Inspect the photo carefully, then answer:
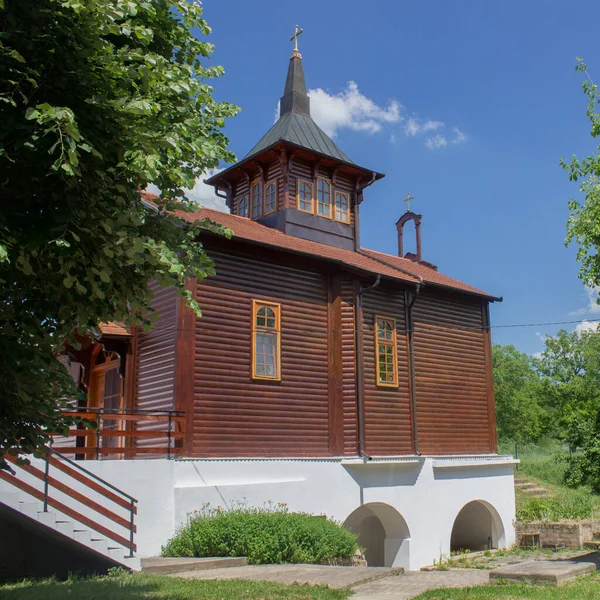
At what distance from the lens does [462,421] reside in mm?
20125

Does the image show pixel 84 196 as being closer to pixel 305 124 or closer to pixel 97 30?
pixel 97 30

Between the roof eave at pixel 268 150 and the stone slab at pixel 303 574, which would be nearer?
the stone slab at pixel 303 574

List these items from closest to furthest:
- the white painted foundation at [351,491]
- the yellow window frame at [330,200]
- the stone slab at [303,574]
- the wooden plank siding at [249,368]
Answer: the stone slab at [303,574] → the white painted foundation at [351,491] → the wooden plank siding at [249,368] → the yellow window frame at [330,200]

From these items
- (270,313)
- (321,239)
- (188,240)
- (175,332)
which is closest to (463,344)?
(321,239)

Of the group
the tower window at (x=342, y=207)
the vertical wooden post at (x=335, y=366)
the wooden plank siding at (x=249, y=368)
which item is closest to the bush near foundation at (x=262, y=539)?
the wooden plank siding at (x=249, y=368)

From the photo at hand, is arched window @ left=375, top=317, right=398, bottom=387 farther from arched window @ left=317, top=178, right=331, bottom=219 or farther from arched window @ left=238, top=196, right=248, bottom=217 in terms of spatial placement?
arched window @ left=238, top=196, right=248, bottom=217

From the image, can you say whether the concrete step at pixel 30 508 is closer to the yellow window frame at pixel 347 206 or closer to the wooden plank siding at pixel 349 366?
the wooden plank siding at pixel 349 366

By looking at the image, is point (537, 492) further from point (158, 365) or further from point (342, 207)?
point (158, 365)

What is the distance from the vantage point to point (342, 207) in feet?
66.6

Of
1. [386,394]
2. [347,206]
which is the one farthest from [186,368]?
[347,206]

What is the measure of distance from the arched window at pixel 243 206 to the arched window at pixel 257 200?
1.21ft

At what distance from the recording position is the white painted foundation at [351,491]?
41.5 feet

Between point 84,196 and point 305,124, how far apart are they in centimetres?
1627

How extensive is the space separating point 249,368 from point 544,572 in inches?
284
